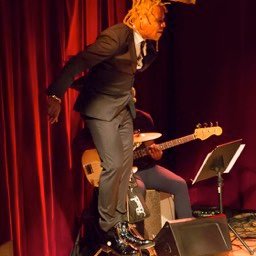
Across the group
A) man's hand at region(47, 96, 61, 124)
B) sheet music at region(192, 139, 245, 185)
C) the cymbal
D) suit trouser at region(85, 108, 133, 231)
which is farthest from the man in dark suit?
sheet music at region(192, 139, 245, 185)

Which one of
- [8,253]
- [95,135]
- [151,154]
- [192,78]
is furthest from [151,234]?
[192,78]

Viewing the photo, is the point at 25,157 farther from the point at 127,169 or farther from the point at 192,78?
the point at 192,78

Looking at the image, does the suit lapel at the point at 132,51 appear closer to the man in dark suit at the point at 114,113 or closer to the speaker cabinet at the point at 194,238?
the man in dark suit at the point at 114,113

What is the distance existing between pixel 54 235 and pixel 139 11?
1.58m

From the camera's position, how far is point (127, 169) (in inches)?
118

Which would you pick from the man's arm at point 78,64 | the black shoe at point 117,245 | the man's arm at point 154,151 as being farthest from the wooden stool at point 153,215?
the man's arm at point 78,64

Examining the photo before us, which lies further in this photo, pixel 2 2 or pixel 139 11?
pixel 139 11

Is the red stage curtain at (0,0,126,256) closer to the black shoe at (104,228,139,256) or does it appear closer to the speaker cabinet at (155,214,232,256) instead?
the black shoe at (104,228,139,256)

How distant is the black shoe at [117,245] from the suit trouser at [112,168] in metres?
0.08

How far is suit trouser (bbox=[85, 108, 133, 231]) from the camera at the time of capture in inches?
113

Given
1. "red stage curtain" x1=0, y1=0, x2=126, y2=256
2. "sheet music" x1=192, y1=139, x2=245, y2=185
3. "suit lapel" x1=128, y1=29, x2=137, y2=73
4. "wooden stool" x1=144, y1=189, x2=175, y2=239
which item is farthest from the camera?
"wooden stool" x1=144, y1=189, x2=175, y2=239

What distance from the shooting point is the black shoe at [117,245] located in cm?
291

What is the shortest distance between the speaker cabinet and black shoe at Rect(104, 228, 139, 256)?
36cm

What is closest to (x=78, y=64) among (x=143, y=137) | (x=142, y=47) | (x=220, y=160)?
(x=142, y=47)
